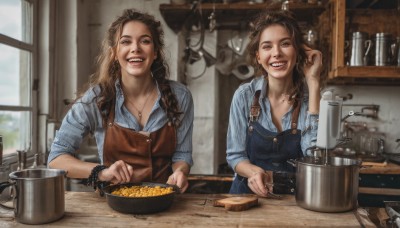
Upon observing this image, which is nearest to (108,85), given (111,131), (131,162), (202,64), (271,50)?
(111,131)

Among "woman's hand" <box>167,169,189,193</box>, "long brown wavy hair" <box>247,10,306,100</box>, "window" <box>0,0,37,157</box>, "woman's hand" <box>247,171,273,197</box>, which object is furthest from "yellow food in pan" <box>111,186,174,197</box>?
"window" <box>0,0,37,157</box>

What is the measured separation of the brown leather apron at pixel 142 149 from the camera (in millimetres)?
1810

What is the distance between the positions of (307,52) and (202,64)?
1.88m

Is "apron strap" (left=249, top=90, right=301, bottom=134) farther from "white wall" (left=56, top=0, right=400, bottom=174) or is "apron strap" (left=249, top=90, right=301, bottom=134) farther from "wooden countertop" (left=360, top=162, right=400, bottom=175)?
"white wall" (left=56, top=0, right=400, bottom=174)

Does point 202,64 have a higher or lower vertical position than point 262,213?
higher

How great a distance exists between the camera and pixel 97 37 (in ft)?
12.1

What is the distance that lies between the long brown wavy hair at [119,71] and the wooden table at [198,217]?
53 cm

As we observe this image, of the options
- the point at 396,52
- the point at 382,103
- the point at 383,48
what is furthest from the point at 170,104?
the point at 382,103

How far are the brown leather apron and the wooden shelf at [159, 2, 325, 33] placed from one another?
1.79 metres

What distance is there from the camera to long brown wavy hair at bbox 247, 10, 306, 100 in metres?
1.90

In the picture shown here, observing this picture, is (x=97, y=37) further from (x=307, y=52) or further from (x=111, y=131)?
(x=307, y=52)

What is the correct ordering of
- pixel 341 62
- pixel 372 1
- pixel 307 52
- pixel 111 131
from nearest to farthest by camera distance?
pixel 111 131
pixel 307 52
pixel 341 62
pixel 372 1

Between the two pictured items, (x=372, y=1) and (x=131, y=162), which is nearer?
(x=131, y=162)

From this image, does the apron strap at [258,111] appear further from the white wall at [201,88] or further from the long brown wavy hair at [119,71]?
the white wall at [201,88]
